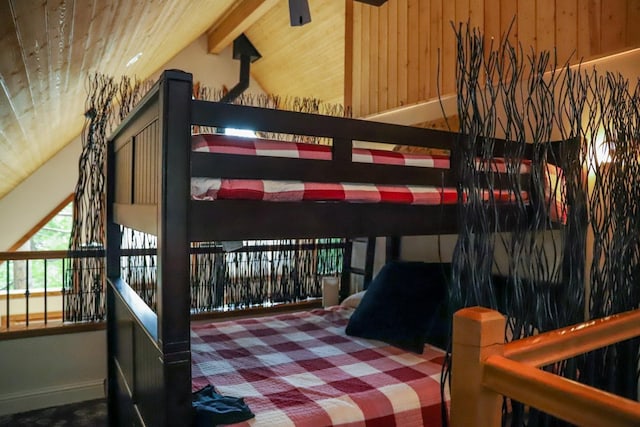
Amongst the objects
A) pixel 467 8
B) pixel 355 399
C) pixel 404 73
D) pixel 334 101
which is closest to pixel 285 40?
pixel 334 101

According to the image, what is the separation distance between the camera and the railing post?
2.90 feet

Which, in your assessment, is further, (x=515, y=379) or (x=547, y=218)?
(x=547, y=218)

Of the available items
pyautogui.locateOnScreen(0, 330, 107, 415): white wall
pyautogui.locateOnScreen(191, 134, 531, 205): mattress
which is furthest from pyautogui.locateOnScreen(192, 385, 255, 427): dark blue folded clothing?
pyautogui.locateOnScreen(0, 330, 107, 415): white wall

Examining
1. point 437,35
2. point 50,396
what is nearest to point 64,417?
point 50,396

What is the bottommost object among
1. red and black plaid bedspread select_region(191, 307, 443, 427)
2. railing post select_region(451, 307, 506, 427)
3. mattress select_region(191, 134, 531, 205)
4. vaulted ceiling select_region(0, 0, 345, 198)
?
red and black plaid bedspread select_region(191, 307, 443, 427)

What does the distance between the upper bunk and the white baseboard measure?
1.62 m

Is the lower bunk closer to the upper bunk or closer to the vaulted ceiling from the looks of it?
the upper bunk

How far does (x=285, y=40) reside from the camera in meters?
5.94

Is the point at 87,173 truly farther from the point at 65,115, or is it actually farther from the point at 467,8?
the point at 467,8

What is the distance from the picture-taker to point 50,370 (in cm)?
299

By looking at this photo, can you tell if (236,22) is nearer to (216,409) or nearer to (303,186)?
(303,186)

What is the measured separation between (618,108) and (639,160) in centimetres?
30

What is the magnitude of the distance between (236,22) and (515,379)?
5434mm

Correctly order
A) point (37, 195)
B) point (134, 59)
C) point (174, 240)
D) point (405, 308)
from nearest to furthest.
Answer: point (174, 240)
point (405, 308)
point (134, 59)
point (37, 195)
